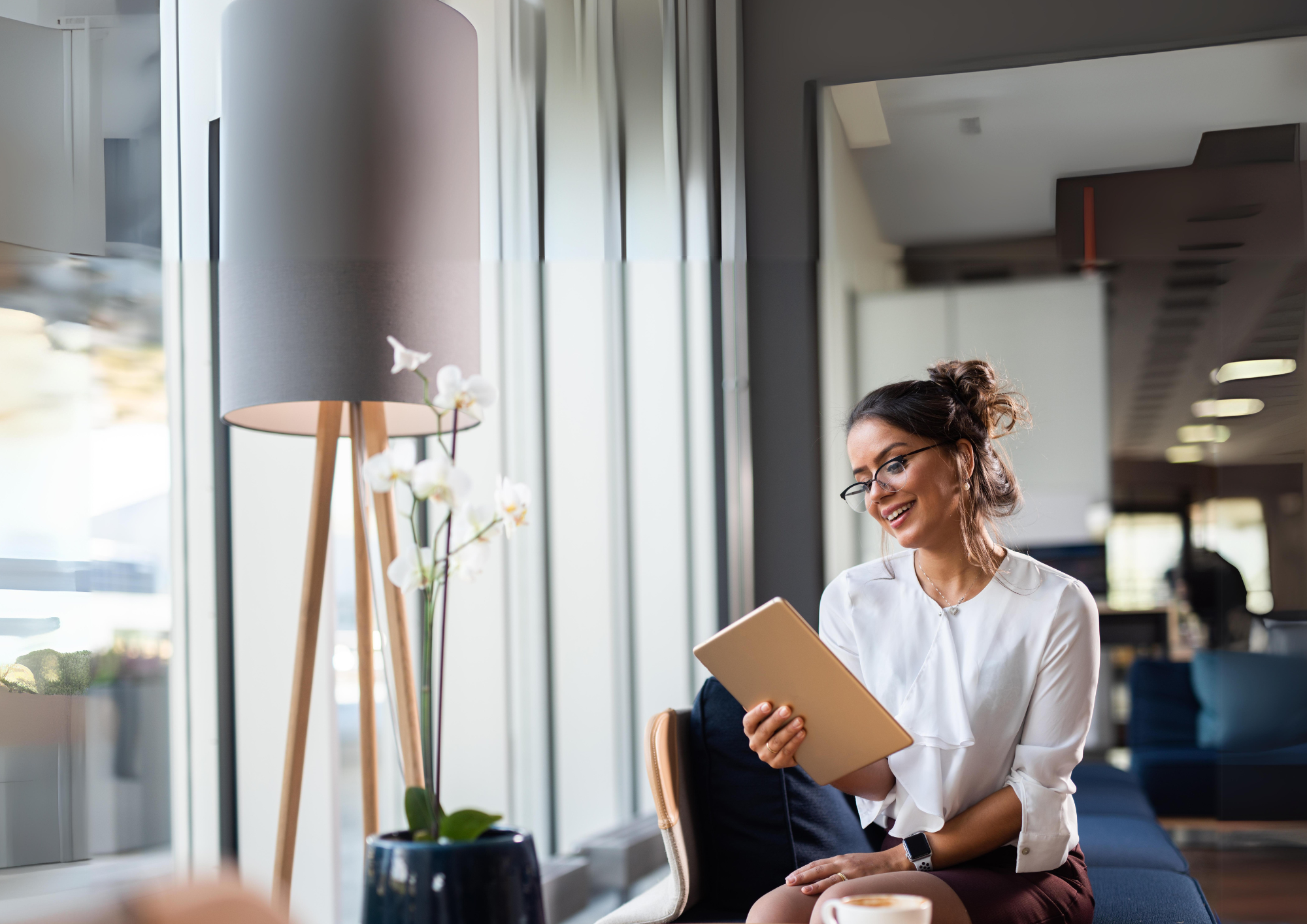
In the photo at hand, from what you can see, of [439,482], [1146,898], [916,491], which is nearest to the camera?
[439,482]

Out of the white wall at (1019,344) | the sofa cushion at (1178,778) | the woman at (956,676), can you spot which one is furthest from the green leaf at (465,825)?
the sofa cushion at (1178,778)

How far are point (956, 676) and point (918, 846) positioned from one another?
0.20 metres

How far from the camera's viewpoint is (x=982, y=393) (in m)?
1.46

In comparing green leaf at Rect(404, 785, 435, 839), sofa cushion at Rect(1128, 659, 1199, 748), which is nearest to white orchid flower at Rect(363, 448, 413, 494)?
green leaf at Rect(404, 785, 435, 839)

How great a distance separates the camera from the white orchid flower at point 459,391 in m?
0.88

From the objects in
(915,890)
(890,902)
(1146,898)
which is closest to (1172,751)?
(1146,898)

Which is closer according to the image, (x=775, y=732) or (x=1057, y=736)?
(x=775, y=732)

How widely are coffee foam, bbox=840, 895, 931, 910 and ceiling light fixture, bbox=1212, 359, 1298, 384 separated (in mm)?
1071

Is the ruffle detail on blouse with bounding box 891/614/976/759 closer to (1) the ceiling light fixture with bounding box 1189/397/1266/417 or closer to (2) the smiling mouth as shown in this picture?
(2) the smiling mouth

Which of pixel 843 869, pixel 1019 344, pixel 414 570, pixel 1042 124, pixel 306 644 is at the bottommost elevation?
pixel 843 869

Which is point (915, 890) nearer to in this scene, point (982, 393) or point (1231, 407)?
point (982, 393)

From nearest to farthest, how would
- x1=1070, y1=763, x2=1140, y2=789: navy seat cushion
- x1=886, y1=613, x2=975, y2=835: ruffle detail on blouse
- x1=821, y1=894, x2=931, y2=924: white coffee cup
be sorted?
x1=821, y1=894, x2=931, y2=924: white coffee cup → x1=886, y1=613, x2=975, y2=835: ruffle detail on blouse → x1=1070, y1=763, x2=1140, y2=789: navy seat cushion

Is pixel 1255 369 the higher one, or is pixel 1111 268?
pixel 1111 268

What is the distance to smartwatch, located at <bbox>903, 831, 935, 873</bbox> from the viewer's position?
1.30m
